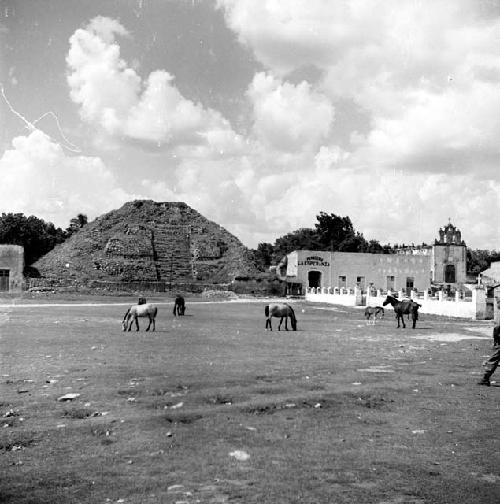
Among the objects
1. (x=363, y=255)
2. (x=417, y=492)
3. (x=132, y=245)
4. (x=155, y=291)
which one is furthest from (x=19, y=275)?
(x=417, y=492)

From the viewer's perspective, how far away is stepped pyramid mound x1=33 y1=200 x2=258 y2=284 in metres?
76.0

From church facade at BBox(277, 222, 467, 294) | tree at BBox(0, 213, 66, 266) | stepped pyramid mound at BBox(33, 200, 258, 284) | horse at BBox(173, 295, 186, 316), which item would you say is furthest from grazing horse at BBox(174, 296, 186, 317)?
tree at BBox(0, 213, 66, 266)

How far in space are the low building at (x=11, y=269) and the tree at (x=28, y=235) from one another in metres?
21.5

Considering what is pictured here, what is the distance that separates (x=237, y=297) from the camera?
6091 cm

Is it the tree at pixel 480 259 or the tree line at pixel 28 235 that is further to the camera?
the tree at pixel 480 259

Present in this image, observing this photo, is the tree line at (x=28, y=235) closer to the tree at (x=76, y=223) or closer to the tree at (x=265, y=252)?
the tree at (x=76, y=223)

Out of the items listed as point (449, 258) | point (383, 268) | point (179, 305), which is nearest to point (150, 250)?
point (383, 268)

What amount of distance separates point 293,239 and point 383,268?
36.5 meters

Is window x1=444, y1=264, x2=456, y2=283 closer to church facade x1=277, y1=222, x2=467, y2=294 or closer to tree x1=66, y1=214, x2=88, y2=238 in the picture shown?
church facade x1=277, y1=222, x2=467, y2=294

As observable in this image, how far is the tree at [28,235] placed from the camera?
85.8 metres

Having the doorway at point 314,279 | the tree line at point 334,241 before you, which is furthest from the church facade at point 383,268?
the tree line at point 334,241

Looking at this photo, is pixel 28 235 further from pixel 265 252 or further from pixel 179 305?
pixel 179 305

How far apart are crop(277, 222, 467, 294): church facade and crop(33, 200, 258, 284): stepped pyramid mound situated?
6736mm

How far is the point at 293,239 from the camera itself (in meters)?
110
